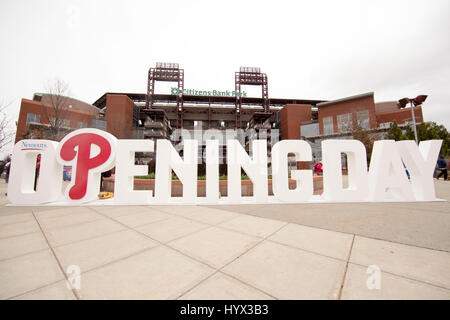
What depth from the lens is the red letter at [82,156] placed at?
5500 mm

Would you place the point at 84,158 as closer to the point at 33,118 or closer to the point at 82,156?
the point at 82,156

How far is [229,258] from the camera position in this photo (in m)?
2.03

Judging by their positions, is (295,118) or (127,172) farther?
(295,118)

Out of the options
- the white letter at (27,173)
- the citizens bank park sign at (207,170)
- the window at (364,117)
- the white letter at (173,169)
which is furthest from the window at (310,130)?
the white letter at (27,173)

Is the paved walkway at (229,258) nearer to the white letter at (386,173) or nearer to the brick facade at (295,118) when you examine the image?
the white letter at (386,173)

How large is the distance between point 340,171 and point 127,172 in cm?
703

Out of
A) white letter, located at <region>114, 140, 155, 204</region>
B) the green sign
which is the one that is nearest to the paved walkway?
white letter, located at <region>114, 140, 155, 204</region>

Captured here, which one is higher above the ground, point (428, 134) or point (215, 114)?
point (215, 114)

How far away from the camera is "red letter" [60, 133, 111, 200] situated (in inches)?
217

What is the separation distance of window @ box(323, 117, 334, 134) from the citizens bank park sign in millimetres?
33920

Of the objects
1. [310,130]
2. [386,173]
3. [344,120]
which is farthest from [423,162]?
[310,130]

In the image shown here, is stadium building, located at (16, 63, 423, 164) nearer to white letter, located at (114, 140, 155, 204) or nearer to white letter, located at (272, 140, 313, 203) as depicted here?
white letter, located at (114, 140, 155, 204)

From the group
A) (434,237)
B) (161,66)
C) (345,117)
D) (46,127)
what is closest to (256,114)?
(345,117)
